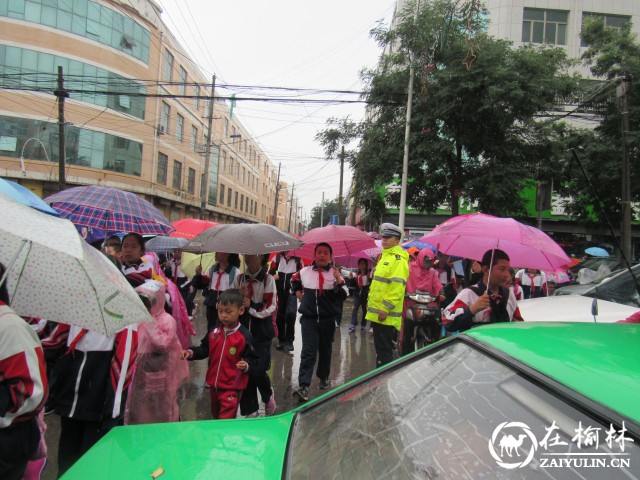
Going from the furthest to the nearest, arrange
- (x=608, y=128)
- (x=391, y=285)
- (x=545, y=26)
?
(x=545, y=26) < (x=608, y=128) < (x=391, y=285)

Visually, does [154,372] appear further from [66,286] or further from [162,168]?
[162,168]

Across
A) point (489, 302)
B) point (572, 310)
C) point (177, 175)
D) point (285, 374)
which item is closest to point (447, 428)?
point (489, 302)

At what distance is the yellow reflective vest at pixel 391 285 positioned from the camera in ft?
14.1

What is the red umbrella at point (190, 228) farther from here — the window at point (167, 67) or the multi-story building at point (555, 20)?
the window at point (167, 67)

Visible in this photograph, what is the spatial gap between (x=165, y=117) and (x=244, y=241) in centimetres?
2574

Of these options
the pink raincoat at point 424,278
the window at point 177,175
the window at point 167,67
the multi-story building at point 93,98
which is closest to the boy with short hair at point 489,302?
the pink raincoat at point 424,278

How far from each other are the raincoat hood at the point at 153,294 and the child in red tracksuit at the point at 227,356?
39 centimetres

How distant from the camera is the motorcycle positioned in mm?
4914

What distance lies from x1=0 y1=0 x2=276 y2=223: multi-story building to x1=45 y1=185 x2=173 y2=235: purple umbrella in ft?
41.4

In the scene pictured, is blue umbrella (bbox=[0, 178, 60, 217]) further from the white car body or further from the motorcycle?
the motorcycle

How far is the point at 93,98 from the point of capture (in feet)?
68.4

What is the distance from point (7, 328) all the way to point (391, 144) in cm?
1209

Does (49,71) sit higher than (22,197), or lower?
higher

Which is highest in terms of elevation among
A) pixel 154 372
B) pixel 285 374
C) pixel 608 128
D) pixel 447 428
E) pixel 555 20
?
pixel 555 20
